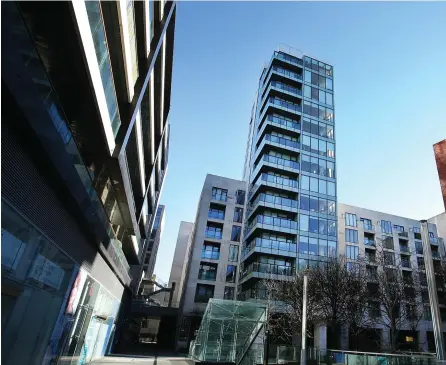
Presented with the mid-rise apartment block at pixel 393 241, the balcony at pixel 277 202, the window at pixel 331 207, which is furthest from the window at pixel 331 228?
the mid-rise apartment block at pixel 393 241

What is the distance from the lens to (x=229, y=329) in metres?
22.4

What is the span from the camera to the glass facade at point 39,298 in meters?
7.59

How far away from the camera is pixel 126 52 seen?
12.5 meters

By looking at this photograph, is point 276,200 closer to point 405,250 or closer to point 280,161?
point 280,161

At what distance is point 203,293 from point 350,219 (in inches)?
1097

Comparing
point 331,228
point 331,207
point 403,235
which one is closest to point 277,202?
point 331,207

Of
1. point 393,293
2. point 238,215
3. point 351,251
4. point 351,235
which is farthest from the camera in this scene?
point 351,235

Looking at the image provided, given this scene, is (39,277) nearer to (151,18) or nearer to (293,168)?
(151,18)

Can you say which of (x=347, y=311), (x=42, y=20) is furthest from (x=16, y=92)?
(x=347, y=311)

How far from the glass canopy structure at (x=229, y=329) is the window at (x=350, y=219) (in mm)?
34492

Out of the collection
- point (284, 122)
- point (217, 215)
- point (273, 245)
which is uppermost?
point (284, 122)

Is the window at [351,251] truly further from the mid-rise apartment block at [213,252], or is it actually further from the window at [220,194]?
the window at [220,194]

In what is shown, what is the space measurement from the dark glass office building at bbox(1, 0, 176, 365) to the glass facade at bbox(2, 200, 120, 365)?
0.04 m

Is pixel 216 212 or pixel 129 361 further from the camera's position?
pixel 216 212
